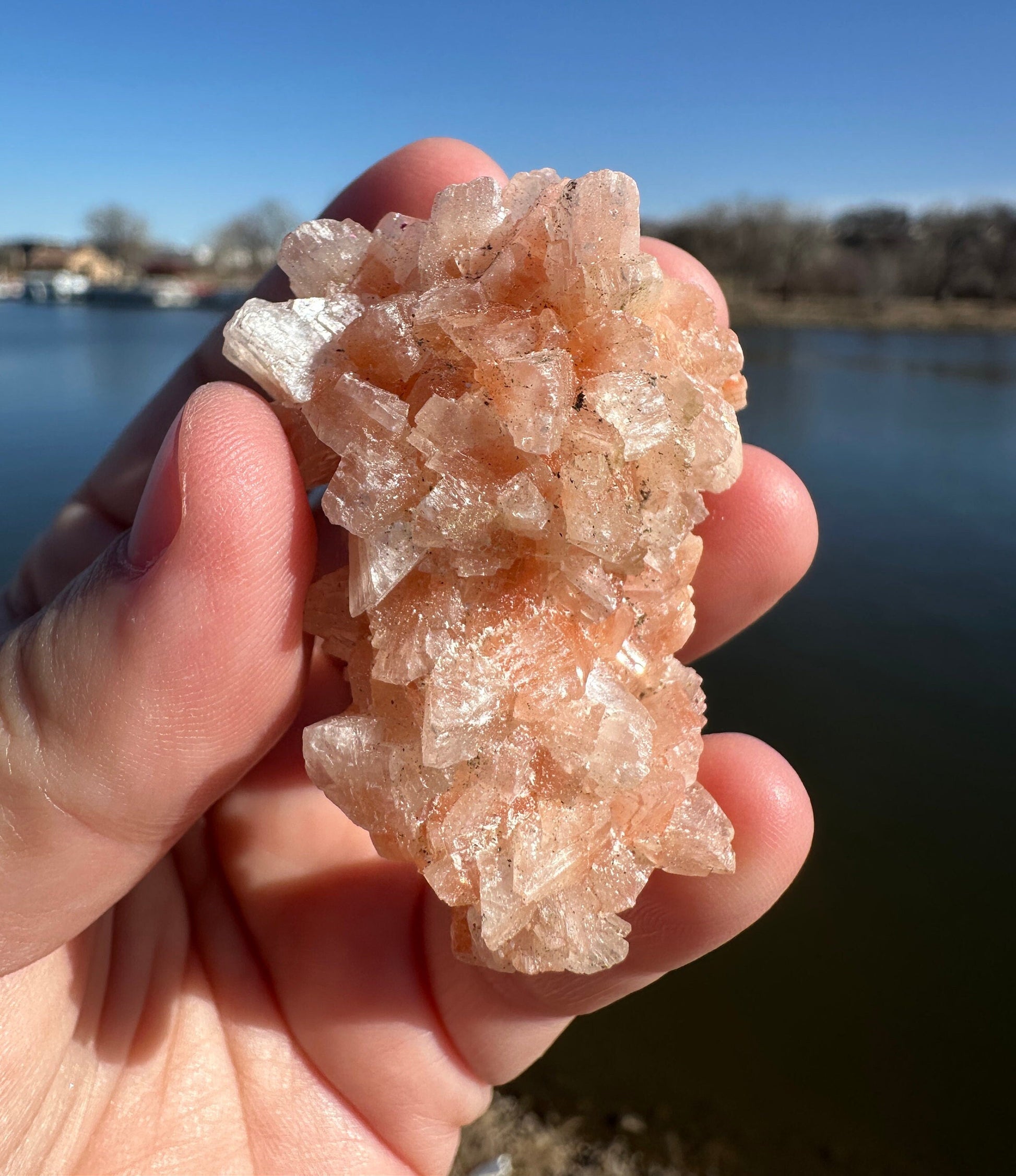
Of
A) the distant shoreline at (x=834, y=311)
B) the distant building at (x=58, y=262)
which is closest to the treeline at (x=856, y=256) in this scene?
the distant shoreline at (x=834, y=311)

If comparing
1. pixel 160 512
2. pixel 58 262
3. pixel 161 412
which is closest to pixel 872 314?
pixel 161 412

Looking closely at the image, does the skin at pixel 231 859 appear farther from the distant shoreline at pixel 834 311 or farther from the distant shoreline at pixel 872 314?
the distant shoreline at pixel 834 311

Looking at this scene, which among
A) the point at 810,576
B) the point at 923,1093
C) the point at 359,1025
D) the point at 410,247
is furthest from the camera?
the point at 810,576

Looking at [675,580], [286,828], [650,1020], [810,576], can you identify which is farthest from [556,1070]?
[810,576]

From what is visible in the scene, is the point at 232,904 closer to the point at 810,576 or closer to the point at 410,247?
the point at 410,247

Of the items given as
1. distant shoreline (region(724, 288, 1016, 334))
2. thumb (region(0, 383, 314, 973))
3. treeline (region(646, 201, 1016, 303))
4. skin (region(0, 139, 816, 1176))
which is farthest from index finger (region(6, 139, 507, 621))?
→ treeline (region(646, 201, 1016, 303))

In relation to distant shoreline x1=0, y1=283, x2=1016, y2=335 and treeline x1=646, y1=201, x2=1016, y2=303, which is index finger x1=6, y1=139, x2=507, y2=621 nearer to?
distant shoreline x1=0, y1=283, x2=1016, y2=335
